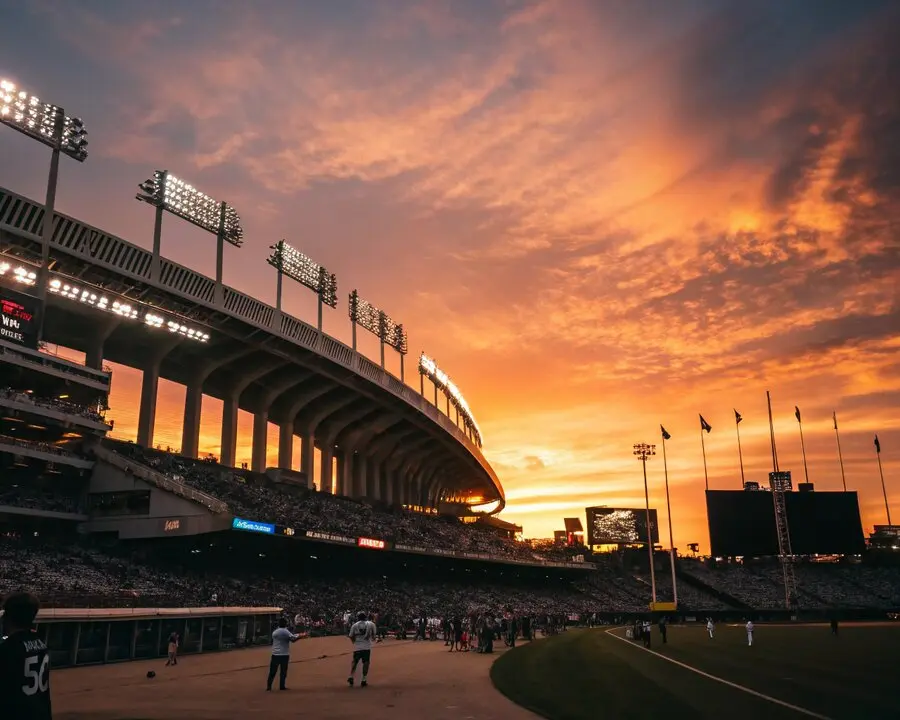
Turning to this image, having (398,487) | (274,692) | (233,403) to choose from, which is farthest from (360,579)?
(274,692)

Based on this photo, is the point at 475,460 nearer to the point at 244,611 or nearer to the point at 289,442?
the point at 289,442

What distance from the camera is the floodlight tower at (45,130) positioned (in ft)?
147

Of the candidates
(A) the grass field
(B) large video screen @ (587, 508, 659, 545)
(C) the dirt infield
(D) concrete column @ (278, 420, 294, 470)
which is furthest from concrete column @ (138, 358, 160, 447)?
(B) large video screen @ (587, 508, 659, 545)

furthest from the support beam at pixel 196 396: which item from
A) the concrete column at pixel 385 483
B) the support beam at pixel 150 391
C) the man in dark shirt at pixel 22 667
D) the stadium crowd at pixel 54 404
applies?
the man in dark shirt at pixel 22 667

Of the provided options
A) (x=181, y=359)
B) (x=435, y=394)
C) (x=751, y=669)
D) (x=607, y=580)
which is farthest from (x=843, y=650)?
(x=607, y=580)

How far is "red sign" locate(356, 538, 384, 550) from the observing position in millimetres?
60953

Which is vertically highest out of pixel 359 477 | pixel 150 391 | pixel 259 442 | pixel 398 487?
pixel 150 391

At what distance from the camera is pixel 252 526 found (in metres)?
48.2

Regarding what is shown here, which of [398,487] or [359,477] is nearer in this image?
[359,477]

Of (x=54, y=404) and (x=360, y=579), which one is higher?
(x=54, y=404)

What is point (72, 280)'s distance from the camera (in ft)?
157

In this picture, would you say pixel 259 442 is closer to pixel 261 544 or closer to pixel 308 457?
pixel 308 457

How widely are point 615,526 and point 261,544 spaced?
75.6 metres

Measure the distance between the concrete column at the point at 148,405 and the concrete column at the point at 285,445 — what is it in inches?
740
